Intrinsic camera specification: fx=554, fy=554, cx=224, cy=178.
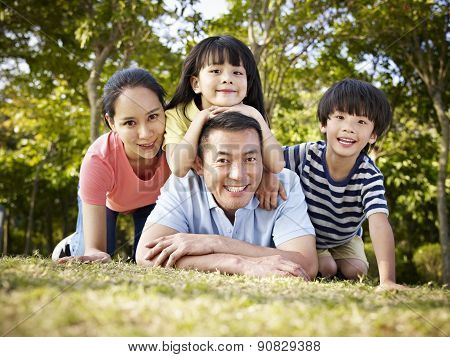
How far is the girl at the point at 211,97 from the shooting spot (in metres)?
3.65

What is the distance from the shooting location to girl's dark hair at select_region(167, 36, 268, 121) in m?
4.00

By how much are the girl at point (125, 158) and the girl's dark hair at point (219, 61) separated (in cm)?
20

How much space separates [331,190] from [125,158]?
1.59 m

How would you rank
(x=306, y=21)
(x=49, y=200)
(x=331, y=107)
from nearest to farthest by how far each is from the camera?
(x=331, y=107) < (x=306, y=21) < (x=49, y=200)

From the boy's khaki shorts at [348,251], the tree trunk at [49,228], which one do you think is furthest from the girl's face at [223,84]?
the tree trunk at [49,228]

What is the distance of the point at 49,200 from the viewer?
15375mm

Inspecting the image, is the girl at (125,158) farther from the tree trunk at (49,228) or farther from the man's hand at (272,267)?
the tree trunk at (49,228)

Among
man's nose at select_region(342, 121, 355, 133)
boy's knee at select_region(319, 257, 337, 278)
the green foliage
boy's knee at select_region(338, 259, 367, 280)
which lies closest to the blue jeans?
boy's knee at select_region(319, 257, 337, 278)

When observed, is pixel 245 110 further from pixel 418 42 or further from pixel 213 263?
pixel 418 42

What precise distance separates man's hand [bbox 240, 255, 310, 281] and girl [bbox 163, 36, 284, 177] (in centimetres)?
71

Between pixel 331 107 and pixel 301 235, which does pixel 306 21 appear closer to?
pixel 331 107

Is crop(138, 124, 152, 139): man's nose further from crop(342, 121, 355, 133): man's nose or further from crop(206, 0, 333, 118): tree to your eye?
crop(206, 0, 333, 118): tree

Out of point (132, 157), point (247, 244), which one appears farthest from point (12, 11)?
point (247, 244)

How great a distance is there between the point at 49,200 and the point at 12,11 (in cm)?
772
